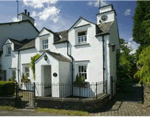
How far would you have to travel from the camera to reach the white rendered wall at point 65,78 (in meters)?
8.86

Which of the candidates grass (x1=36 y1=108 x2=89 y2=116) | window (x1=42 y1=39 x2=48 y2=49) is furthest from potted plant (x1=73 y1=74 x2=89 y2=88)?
window (x1=42 y1=39 x2=48 y2=49)

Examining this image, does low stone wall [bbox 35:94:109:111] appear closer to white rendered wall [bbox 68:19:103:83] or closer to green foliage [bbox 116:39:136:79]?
white rendered wall [bbox 68:19:103:83]

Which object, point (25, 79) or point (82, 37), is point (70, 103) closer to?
point (82, 37)

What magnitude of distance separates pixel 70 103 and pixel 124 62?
11.1m

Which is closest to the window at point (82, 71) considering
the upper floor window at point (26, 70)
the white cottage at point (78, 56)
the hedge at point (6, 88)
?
the white cottage at point (78, 56)

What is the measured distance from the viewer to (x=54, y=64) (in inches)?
349

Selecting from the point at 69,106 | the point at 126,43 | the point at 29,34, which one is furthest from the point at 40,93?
the point at 126,43

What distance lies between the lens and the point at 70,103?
6.68m

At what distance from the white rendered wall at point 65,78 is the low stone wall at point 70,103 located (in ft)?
5.85

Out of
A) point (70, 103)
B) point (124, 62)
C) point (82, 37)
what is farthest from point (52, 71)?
point (124, 62)

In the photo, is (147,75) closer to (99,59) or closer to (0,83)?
(99,59)

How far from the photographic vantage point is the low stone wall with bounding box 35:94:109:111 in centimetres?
650

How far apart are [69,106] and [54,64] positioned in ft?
11.8

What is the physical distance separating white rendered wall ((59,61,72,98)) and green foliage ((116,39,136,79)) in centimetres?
546
